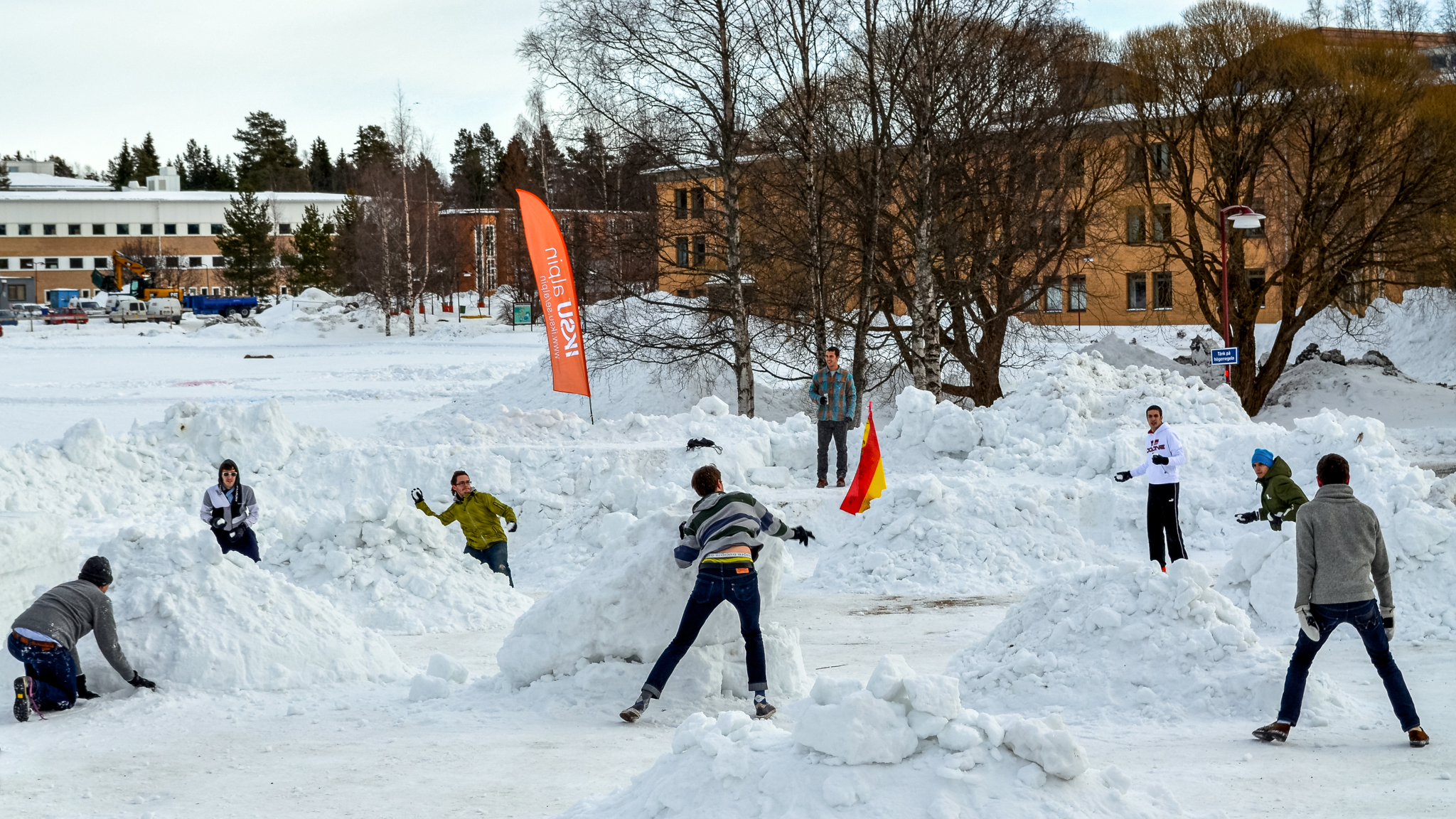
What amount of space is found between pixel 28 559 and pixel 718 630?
488 cm

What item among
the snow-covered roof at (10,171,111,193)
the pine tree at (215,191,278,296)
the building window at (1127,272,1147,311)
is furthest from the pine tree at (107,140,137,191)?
the building window at (1127,272,1147,311)

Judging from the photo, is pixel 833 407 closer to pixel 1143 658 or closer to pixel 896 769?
pixel 1143 658

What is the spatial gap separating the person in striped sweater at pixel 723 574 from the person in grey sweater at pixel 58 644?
3.10 meters

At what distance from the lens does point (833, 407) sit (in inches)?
558

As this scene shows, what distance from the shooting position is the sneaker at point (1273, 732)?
6254 millimetres

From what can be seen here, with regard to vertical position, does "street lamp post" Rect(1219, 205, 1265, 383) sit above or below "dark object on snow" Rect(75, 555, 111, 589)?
above

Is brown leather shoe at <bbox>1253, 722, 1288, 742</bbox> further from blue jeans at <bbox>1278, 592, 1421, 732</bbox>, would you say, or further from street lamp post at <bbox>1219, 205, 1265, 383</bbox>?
street lamp post at <bbox>1219, 205, 1265, 383</bbox>

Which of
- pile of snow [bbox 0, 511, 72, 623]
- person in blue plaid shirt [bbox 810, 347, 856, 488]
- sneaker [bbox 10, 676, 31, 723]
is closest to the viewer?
sneaker [bbox 10, 676, 31, 723]

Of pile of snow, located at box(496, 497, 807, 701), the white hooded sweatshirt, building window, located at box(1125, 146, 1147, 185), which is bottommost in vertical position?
pile of snow, located at box(496, 497, 807, 701)

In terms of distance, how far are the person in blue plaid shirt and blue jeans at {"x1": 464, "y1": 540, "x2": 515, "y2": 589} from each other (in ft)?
13.3

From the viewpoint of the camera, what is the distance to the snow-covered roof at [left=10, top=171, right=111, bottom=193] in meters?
96.4

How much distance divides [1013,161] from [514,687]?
591 inches

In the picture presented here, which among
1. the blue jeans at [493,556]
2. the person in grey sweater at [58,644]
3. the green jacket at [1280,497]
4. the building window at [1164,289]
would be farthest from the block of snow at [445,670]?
the building window at [1164,289]

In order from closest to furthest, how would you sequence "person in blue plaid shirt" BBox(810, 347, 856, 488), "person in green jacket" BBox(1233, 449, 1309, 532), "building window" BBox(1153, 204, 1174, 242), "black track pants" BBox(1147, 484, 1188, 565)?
"person in green jacket" BBox(1233, 449, 1309, 532)
"black track pants" BBox(1147, 484, 1188, 565)
"person in blue plaid shirt" BBox(810, 347, 856, 488)
"building window" BBox(1153, 204, 1174, 242)
